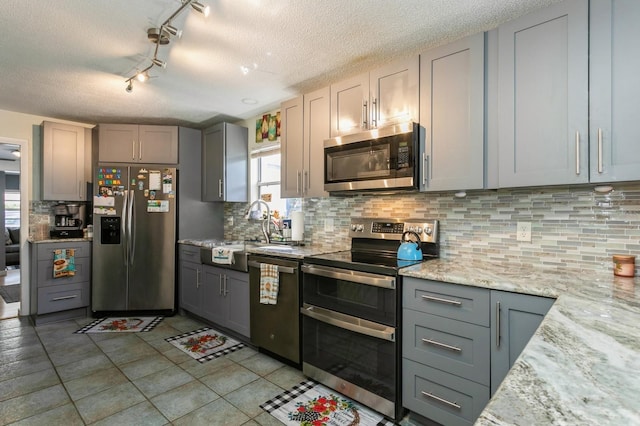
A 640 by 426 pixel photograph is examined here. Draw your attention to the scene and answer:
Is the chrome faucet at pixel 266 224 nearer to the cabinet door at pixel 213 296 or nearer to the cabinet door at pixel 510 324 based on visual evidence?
the cabinet door at pixel 213 296

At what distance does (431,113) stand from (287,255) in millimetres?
1410

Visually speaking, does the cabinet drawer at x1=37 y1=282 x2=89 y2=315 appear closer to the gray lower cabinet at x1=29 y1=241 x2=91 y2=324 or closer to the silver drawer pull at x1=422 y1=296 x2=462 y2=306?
the gray lower cabinet at x1=29 y1=241 x2=91 y2=324

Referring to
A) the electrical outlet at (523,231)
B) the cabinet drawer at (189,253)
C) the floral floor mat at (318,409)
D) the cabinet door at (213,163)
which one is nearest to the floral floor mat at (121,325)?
the cabinet drawer at (189,253)

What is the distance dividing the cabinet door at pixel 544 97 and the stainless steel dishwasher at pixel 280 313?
5.10ft

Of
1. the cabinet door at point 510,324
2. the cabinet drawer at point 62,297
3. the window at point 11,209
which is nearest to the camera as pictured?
the cabinet door at point 510,324

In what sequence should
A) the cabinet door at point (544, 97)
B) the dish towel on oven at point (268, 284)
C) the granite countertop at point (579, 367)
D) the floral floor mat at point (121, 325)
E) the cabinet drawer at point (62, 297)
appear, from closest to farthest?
the granite countertop at point (579, 367), the cabinet door at point (544, 97), the dish towel on oven at point (268, 284), the floral floor mat at point (121, 325), the cabinet drawer at point (62, 297)

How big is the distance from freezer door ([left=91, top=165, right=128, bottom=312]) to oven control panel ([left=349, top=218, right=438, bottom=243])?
8.99ft

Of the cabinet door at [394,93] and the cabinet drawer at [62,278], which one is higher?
the cabinet door at [394,93]

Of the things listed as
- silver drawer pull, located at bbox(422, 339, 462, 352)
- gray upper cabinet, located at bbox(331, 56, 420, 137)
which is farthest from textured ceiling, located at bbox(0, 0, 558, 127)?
silver drawer pull, located at bbox(422, 339, 462, 352)

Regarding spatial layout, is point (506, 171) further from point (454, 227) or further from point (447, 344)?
point (447, 344)

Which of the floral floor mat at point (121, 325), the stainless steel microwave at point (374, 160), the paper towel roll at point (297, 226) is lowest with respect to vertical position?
the floral floor mat at point (121, 325)

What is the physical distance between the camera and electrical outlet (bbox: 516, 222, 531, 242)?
1.99 m

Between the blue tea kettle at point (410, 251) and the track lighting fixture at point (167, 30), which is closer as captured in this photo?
the track lighting fixture at point (167, 30)

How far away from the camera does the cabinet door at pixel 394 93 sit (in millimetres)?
2162
